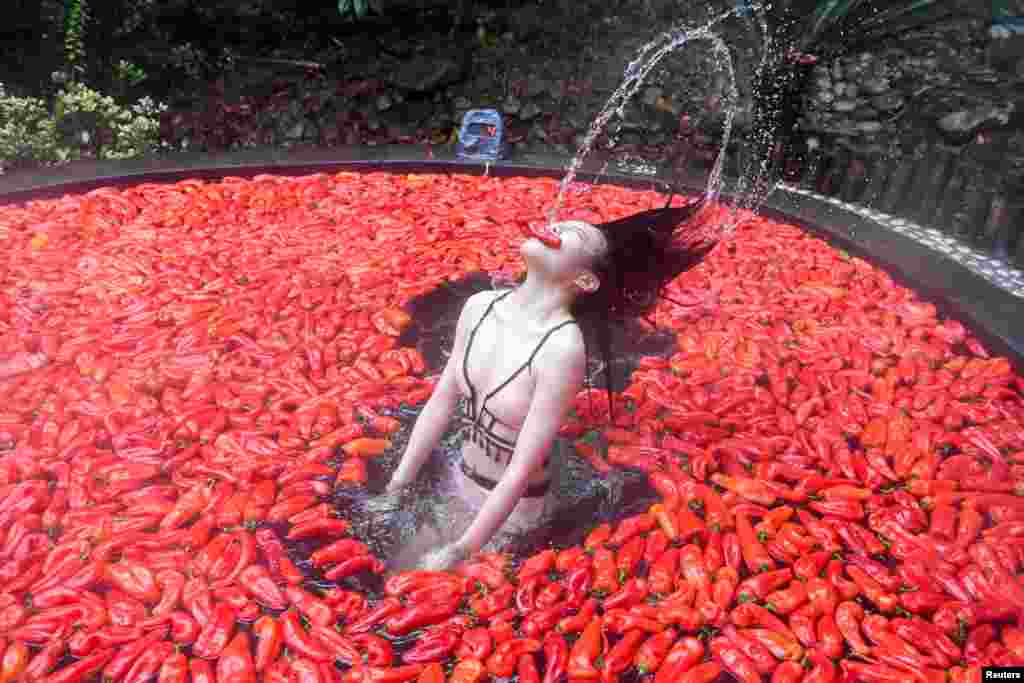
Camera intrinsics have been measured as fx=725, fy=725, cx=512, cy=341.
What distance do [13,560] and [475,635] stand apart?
1266 mm

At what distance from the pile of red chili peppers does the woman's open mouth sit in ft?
2.85

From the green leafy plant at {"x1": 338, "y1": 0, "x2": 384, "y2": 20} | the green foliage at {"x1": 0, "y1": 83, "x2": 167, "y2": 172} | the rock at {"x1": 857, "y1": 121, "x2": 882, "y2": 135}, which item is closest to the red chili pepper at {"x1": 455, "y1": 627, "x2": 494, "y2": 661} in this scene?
the green foliage at {"x1": 0, "y1": 83, "x2": 167, "y2": 172}

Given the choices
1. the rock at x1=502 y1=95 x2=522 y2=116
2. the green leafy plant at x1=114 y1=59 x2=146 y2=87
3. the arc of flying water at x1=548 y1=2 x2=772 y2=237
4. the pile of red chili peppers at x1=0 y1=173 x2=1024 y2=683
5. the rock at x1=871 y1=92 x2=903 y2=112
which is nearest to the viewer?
the pile of red chili peppers at x1=0 y1=173 x2=1024 y2=683

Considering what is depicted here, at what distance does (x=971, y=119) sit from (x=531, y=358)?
16.3 feet

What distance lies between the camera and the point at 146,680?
1668mm

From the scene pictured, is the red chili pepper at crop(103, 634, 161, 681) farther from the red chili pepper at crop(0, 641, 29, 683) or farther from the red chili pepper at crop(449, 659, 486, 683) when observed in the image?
the red chili pepper at crop(449, 659, 486, 683)

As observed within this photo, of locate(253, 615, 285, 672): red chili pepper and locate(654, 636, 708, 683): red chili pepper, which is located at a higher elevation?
locate(654, 636, 708, 683): red chili pepper

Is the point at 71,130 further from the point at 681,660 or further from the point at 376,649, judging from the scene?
the point at 681,660

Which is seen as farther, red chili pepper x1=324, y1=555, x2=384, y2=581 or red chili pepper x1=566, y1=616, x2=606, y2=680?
red chili pepper x1=324, y1=555, x2=384, y2=581

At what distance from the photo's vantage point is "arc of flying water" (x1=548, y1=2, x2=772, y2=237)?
15.1 ft

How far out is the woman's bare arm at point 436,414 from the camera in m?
2.15

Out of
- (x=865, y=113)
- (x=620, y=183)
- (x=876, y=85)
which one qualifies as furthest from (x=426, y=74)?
(x=876, y=85)

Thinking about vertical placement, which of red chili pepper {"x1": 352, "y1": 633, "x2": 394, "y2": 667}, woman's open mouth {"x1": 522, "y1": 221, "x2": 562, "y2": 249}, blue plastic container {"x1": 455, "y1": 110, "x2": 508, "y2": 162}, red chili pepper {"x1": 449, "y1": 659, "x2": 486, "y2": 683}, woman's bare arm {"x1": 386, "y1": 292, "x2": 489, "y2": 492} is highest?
blue plastic container {"x1": 455, "y1": 110, "x2": 508, "y2": 162}

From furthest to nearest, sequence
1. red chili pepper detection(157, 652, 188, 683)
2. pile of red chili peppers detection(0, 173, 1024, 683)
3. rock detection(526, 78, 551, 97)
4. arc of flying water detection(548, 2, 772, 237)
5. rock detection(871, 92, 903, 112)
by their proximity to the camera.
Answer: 1. rock detection(526, 78, 551, 97)
2. rock detection(871, 92, 903, 112)
3. arc of flying water detection(548, 2, 772, 237)
4. pile of red chili peppers detection(0, 173, 1024, 683)
5. red chili pepper detection(157, 652, 188, 683)
